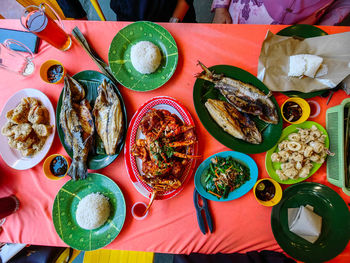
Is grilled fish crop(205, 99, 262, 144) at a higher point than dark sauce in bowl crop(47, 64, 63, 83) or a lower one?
lower

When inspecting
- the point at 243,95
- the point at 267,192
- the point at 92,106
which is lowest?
the point at 267,192

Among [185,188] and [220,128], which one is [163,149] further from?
[220,128]

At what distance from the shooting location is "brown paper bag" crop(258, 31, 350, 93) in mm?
1221

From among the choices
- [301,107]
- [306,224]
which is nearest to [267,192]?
[306,224]

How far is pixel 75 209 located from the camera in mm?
1280

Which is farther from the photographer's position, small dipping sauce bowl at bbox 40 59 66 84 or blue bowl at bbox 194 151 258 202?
small dipping sauce bowl at bbox 40 59 66 84

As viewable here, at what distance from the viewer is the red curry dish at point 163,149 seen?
1.20m

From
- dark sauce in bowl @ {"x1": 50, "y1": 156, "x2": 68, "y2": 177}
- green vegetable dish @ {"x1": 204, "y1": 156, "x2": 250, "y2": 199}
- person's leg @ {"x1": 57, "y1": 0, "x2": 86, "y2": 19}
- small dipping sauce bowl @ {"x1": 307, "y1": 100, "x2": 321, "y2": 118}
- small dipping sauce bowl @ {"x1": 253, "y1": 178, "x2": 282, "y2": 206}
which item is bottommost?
small dipping sauce bowl @ {"x1": 253, "y1": 178, "x2": 282, "y2": 206}

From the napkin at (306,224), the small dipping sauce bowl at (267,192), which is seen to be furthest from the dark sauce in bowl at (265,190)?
the napkin at (306,224)

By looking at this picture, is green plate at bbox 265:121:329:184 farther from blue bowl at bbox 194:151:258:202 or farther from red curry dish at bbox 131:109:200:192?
red curry dish at bbox 131:109:200:192

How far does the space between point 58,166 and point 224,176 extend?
118 centimetres

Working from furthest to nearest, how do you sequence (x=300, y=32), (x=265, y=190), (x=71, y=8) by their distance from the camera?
(x=71, y=8) < (x=300, y=32) < (x=265, y=190)

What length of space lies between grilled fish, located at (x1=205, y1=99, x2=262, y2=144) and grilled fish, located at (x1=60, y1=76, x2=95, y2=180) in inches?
34.9

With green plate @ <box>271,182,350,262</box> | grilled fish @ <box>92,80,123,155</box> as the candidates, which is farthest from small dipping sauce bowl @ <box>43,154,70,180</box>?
green plate @ <box>271,182,350,262</box>
